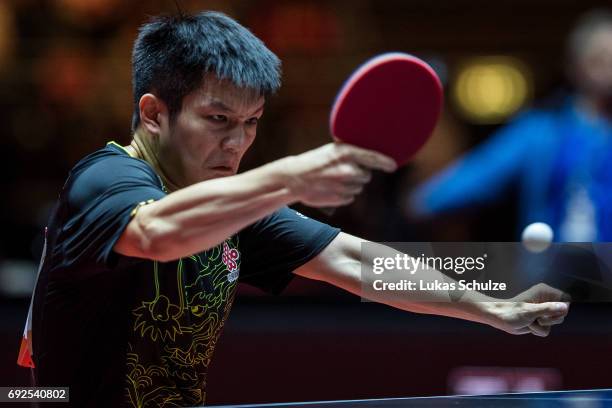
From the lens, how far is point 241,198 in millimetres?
1925

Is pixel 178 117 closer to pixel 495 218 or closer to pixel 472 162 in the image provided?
pixel 472 162

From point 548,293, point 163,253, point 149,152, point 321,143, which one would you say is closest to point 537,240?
point 548,293

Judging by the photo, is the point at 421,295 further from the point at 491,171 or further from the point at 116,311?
the point at 491,171

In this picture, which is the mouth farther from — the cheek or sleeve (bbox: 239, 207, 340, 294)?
sleeve (bbox: 239, 207, 340, 294)

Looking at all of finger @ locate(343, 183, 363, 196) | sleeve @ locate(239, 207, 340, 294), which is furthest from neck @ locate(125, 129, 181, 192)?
finger @ locate(343, 183, 363, 196)

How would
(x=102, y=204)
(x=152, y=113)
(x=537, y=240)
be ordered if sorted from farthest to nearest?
(x=537, y=240) → (x=152, y=113) → (x=102, y=204)

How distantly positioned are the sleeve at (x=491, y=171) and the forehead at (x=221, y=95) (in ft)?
5.80

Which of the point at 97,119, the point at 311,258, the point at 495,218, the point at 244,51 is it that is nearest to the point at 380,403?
the point at 311,258

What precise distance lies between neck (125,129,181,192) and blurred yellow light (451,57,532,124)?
4.46m

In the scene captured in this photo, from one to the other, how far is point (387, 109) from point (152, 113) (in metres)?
0.73

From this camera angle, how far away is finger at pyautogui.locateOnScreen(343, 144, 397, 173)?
1879mm

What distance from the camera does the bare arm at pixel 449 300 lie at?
2.53 meters

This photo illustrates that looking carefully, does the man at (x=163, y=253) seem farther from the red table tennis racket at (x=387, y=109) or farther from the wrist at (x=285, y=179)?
the red table tennis racket at (x=387, y=109)

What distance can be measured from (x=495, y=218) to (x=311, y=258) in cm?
265
